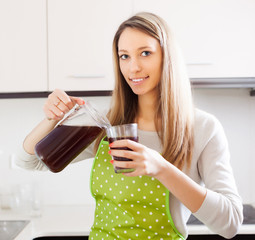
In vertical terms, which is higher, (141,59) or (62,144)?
(141,59)

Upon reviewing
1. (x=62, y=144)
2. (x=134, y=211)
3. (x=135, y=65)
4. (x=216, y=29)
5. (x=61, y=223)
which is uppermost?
(x=216, y=29)

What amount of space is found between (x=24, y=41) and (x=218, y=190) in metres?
1.29

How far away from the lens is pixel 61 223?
78.3 inches

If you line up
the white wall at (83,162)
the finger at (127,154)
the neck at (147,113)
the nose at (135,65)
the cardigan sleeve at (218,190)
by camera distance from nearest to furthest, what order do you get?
the finger at (127,154)
the cardigan sleeve at (218,190)
the nose at (135,65)
the neck at (147,113)
the white wall at (83,162)

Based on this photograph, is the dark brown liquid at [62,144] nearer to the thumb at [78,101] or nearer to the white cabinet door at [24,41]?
the thumb at [78,101]

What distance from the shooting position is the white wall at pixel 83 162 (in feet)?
7.64

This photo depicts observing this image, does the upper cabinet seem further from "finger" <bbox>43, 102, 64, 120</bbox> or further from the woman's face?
"finger" <bbox>43, 102, 64, 120</bbox>

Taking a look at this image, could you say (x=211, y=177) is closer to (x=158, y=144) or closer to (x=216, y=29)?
(x=158, y=144)

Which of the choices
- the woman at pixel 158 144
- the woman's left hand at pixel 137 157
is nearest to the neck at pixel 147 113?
the woman at pixel 158 144

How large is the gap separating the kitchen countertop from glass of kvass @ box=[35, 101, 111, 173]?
744mm

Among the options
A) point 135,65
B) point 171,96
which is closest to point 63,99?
point 135,65

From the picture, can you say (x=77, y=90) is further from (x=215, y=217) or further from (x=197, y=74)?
(x=215, y=217)

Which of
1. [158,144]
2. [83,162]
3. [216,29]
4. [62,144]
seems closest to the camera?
[62,144]

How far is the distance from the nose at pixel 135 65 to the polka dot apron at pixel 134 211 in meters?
0.37
